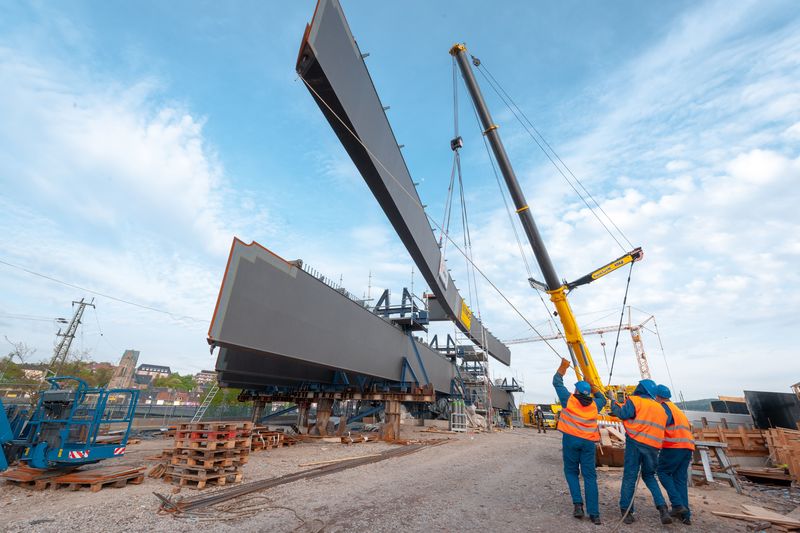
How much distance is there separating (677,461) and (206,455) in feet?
23.1

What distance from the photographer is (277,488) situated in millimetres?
5965

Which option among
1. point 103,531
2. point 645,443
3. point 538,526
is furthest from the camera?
point 645,443

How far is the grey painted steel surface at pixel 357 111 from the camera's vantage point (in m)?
5.19

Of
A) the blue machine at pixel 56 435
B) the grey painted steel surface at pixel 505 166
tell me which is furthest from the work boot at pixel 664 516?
the blue machine at pixel 56 435

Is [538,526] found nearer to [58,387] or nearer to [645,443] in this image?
[645,443]

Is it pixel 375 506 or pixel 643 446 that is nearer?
pixel 643 446

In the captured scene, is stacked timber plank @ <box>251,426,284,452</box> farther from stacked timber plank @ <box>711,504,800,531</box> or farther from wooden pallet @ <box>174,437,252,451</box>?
stacked timber plank @ <box>711,504,800,531</box>

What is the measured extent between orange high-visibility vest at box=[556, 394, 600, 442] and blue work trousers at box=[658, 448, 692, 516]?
1031 millimetres

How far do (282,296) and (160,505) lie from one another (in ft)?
13.7

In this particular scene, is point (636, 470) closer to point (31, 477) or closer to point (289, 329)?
point (289, 329)

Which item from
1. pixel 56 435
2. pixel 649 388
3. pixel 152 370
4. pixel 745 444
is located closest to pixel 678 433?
pixel 649 388

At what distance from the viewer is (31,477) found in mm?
5633

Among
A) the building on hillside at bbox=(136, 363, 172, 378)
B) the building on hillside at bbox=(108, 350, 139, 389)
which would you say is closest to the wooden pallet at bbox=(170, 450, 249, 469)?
the building on hillside at bbox=(108, 350, 139, 389)

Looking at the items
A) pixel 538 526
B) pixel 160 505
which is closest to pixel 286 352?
pixel 160 505
